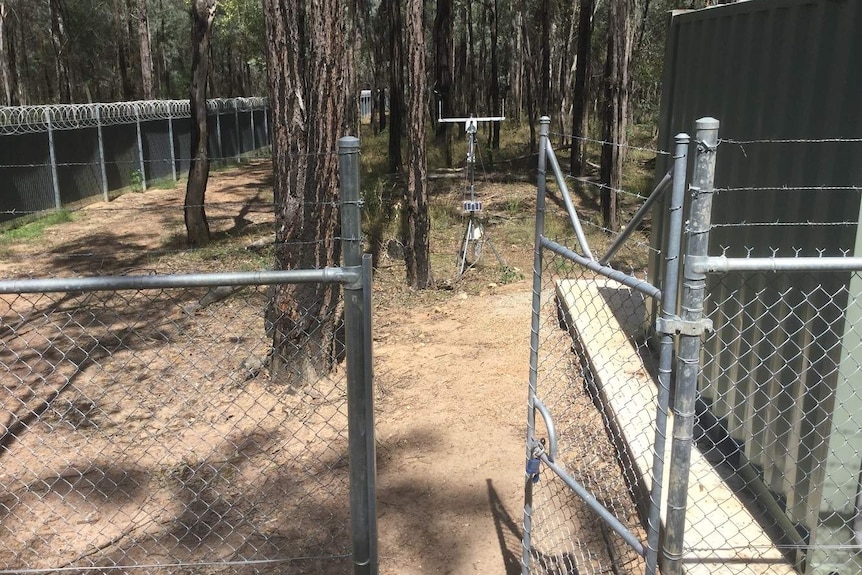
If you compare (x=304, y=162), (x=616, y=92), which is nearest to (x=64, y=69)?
(x=616, y=92)

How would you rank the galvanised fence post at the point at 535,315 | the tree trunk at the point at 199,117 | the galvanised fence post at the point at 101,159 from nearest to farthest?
1. the galvanised fence post at the point at 535,315
2. the tree trunk at the point at 199,117
3. the galvanised fence post at the point at 101,159

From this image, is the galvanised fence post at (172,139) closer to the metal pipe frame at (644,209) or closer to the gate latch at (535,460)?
the gate latch at (535,460)

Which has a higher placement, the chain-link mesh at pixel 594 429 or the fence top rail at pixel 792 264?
the fence top rail at pixel 792 264

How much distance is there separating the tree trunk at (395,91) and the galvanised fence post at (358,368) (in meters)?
16.7

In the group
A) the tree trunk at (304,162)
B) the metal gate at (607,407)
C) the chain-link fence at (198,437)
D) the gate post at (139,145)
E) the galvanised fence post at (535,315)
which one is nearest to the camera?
the metal gate at (607,407)

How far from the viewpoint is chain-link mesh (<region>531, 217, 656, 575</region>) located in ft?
12.2

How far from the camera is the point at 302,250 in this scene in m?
5.61

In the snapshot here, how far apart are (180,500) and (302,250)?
81.8 inches

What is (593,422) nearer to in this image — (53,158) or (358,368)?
(358,368)

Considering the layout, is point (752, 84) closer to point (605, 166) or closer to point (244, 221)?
point (605, 166)

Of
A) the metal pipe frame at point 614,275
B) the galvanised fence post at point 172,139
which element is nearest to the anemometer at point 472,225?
the metal pipe frame at point 614,275

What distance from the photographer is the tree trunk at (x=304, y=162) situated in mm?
5461

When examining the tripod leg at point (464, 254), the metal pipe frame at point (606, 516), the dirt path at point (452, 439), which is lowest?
the dirt path at point (452, 439)

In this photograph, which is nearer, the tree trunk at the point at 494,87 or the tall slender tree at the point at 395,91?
the tall slender tree at the point at 395,91
